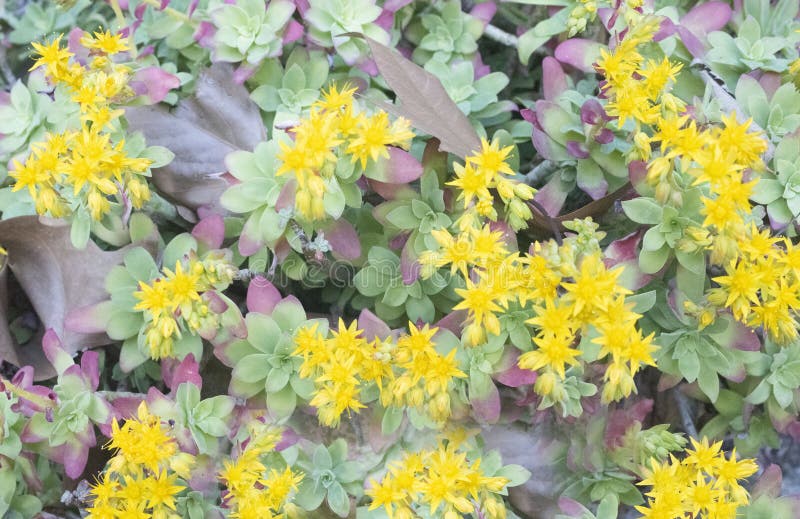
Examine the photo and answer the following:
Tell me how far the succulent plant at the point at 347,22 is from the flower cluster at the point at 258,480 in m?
1.01

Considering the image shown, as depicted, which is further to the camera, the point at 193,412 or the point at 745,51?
the point at 745,51

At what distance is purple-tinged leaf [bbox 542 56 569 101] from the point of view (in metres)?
2.00

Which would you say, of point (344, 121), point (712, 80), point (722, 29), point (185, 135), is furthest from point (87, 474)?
point (722, 29)

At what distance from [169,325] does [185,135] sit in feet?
2.27

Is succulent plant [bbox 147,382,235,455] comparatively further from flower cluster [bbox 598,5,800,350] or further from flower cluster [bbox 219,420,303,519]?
flower cluster [bbox 598,5,800,350]

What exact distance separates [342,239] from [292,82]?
0.55 metres

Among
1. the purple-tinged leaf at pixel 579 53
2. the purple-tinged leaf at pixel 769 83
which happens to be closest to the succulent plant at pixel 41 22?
the purple-tinged leaf at pixel 579 53

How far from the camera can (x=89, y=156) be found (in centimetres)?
167

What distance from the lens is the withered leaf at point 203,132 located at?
80.3 inches

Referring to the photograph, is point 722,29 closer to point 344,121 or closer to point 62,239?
point 344,121

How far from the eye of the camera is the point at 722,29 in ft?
7.26

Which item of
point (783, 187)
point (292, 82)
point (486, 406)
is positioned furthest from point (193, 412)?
point (783, 187)

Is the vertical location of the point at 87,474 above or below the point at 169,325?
below

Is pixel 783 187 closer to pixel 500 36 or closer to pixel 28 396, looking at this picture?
pixel 500 36
